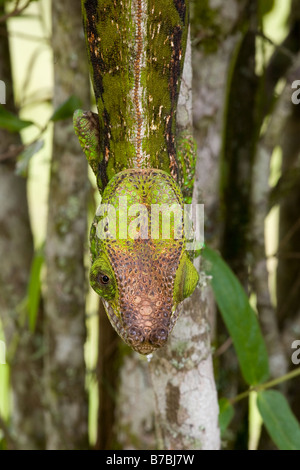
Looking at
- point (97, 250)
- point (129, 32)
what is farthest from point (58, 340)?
point (129, 32)

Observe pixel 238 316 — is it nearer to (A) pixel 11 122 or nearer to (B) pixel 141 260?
(B) pixel 141 260

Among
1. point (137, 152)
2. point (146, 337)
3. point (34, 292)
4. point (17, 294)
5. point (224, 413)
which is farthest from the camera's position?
point (17, 294)

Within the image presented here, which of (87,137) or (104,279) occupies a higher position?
(87,137)

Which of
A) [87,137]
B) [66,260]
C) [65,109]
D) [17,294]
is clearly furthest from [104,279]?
[17,294]

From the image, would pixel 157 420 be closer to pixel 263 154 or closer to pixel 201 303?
pixel 201 303

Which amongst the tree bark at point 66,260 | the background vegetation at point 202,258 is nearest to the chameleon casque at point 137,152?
the background vegetation at point 202,258

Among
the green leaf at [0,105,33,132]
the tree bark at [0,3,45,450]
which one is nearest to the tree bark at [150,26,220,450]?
the green leaf at [0,105,33,132]
